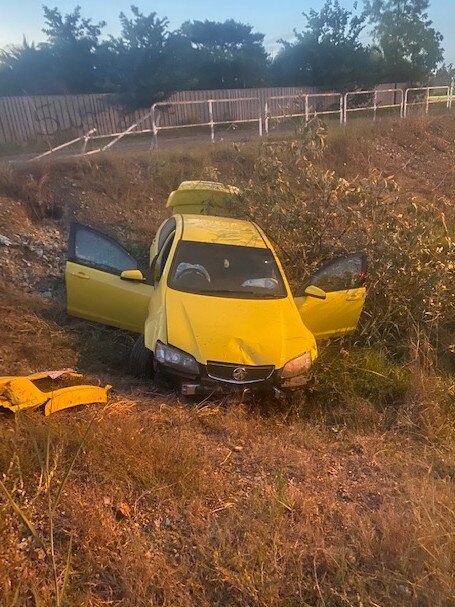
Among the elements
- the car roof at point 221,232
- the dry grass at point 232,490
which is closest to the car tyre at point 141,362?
the dry grass at point 232,490

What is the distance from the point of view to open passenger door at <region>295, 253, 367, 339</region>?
18.2ft

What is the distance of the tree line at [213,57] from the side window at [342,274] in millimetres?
19684

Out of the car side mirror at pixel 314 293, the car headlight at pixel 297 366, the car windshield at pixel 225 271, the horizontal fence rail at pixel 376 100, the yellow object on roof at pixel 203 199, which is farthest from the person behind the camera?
the horizontal fence rail at pixel 376 100

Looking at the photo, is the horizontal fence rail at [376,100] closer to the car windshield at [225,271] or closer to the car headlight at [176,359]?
the car windshield at [225,271]

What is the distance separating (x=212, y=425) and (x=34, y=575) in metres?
1.91

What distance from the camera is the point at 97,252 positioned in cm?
610

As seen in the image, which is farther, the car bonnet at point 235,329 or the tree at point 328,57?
the tree at point 328,57

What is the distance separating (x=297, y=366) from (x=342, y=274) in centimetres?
176

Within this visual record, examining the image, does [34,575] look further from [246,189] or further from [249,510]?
[246,189]

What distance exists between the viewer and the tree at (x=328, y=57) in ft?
101

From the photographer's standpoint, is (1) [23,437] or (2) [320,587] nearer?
(2) [320,587]

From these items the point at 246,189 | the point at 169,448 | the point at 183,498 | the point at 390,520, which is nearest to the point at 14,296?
the point at 246,189

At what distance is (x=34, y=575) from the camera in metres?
2.48

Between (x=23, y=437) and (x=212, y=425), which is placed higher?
(x=23, y=437)
